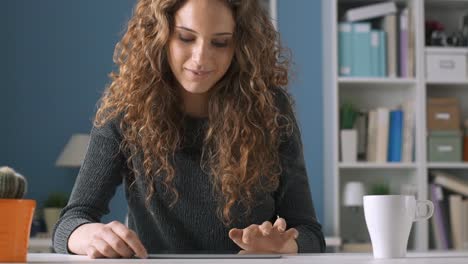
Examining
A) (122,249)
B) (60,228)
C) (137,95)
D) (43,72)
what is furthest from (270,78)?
(43,72)

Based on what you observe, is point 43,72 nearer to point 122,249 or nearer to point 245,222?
point 245,222

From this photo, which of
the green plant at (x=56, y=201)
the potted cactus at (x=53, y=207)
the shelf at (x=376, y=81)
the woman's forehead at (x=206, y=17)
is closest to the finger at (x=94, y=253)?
the woman's forehead at (x=206, y=17)

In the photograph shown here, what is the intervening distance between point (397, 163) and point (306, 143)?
49 centimetres

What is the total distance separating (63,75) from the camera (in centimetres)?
406

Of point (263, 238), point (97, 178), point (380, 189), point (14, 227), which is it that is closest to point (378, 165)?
point (380, 189)

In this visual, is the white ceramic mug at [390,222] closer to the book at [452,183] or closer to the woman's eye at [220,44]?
the woman's eye at [220,44]

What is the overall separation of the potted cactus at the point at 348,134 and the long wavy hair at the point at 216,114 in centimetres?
215

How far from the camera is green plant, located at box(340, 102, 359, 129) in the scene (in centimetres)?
389

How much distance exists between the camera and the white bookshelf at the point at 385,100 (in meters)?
3.84

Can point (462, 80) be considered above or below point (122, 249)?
above

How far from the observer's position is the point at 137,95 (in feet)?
5.50

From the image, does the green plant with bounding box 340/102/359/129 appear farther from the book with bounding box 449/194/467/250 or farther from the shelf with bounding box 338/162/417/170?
the book with bounding box 449/194/467/250

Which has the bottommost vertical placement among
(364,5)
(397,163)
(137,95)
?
(397,163)

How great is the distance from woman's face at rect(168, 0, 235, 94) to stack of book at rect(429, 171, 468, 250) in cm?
245
